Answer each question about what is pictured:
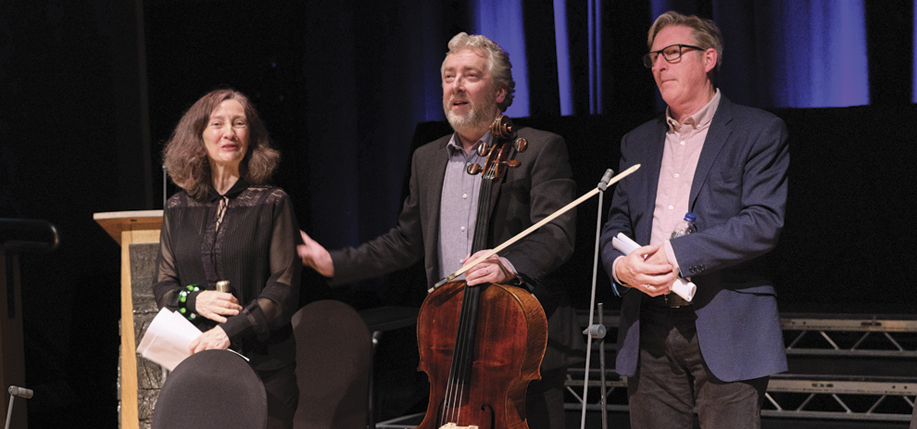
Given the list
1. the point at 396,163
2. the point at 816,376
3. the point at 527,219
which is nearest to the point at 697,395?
the point at 527,219

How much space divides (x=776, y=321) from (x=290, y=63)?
3.04 metres

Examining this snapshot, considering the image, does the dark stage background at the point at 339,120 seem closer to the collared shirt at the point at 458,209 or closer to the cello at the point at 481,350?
the collared shirt at the point at 458,209

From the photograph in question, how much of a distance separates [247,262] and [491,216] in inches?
29.1

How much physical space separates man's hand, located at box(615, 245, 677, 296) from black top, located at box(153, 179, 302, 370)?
3.23 ft

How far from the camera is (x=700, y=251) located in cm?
189

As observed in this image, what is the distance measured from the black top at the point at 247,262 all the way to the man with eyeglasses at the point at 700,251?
94cm

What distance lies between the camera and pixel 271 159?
2.42 metres

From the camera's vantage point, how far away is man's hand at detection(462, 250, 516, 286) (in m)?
2.00

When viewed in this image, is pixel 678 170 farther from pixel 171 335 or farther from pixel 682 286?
pixel 171 335

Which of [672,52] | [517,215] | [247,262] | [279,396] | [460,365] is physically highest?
[672,52]

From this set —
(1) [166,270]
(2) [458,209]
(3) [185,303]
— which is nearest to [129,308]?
(1) [166,270]

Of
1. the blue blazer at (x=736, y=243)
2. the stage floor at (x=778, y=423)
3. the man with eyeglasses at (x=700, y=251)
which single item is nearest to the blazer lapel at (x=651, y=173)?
the man with eyeglasses at (x=700, y=251)

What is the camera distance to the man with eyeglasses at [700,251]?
1926mm

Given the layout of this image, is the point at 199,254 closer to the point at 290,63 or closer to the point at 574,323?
the point at 574,323
